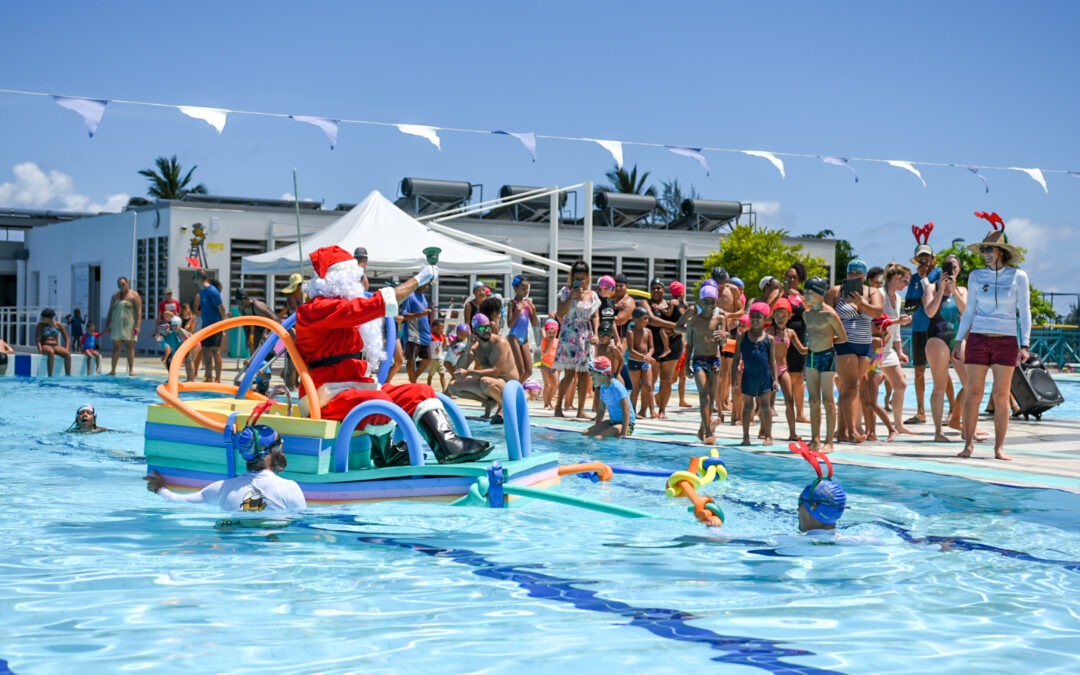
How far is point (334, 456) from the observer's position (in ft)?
23.0

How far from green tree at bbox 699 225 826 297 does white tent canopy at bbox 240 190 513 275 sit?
62.5 ft

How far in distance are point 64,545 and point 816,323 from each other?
6.33 meters

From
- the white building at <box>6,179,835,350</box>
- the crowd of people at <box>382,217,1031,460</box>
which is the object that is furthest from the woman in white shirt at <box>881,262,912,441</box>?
the white building at <box>6,179,835,350</box>

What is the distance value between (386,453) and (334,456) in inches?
19.5

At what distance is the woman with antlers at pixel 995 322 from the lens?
920cm

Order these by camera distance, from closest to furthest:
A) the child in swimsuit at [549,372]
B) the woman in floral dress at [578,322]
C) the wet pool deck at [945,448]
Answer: the wet pool deck at [945,448], the woman in floral dress at [578,322], the child in swimsuit at [549,372]

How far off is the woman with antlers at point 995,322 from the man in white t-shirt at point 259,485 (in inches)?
221

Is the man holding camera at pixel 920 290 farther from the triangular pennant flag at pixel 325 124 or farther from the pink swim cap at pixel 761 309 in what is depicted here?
the triangular pennant flag at pixel 325 124

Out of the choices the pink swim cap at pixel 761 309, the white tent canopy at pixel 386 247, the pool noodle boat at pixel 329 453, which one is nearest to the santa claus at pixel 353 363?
the pool noodle boat at pixel 329 453

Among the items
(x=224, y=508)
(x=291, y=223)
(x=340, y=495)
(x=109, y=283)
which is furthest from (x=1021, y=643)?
(x=109, y=283)

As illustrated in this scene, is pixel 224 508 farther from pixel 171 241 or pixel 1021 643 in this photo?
pixel 171 241

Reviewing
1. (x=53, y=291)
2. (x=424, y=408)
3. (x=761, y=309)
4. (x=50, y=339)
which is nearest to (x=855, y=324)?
(x=761, y=309)

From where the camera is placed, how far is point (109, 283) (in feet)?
103

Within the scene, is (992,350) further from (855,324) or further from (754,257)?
(754,257)
